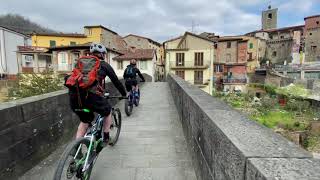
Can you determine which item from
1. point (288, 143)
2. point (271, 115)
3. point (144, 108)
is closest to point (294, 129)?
point (271, 115)

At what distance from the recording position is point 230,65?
4978 centimetres

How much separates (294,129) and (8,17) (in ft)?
249

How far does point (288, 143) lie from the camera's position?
5.16 feet

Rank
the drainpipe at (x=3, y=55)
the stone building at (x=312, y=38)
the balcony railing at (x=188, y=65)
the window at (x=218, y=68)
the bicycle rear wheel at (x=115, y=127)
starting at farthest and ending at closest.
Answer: the stone building at (x=312, y=38)
the window at (x=218, y=68)
the balcony railing at (x=188, y=65)
the drainpipe at (x=3, y=55)
the bicycle rear wheel at (x=115, y=127)

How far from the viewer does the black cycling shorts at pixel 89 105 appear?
3.11 m

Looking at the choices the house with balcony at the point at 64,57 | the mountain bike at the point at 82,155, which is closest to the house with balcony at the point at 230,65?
the house with balcony at the point at 64,57

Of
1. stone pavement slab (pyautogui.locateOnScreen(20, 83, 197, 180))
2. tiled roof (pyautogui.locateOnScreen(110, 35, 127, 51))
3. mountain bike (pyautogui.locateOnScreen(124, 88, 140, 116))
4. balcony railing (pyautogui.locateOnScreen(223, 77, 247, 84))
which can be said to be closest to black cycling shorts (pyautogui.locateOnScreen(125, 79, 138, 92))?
mountain bike (pyautogui.locateOnScreen(124, 88, 140, 116))

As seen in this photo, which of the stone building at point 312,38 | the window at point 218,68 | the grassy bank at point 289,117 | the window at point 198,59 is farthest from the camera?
the stone building at point 312,38

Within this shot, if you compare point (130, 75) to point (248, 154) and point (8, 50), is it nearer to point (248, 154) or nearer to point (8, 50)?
point (248, 154)

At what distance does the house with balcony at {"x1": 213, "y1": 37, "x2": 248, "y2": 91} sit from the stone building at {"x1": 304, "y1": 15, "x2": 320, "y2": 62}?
2298 cm

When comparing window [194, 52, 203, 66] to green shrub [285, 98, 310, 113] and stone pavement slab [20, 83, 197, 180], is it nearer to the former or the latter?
green shrub [285, 98, 310, 113]

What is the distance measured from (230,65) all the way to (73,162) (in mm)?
50060

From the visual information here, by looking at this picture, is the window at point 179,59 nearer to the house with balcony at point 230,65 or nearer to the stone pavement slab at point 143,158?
the house with balcony at point 230,65

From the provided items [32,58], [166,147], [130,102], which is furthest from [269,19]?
[166,147]
